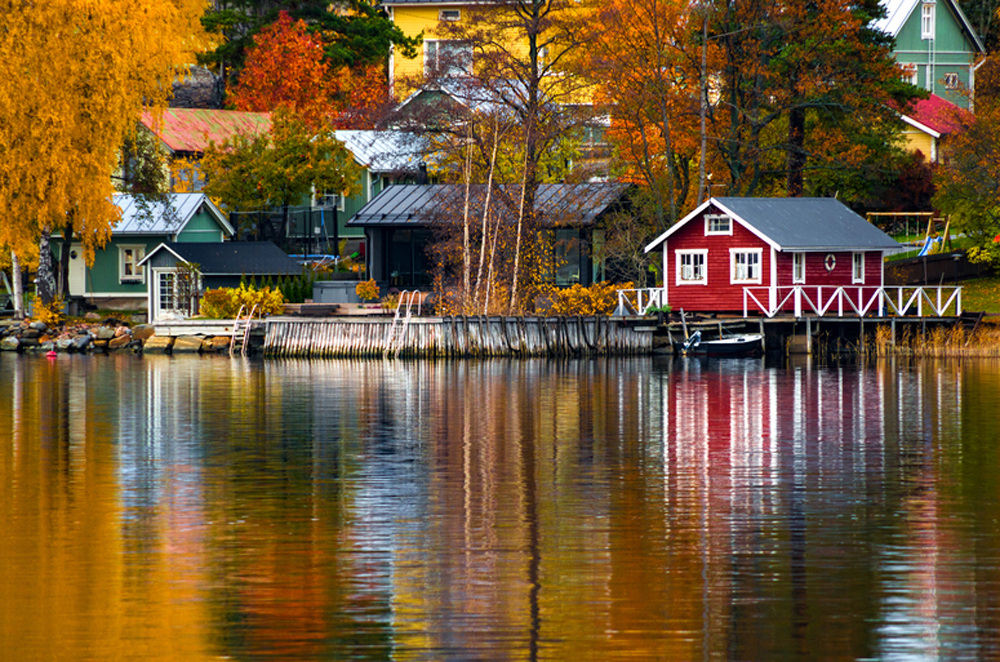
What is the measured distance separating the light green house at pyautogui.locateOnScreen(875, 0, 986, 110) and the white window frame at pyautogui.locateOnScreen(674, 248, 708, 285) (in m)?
37.0

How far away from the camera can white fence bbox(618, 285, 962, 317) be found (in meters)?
52.3

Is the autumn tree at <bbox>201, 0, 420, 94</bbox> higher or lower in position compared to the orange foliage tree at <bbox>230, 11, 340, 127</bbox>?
higher

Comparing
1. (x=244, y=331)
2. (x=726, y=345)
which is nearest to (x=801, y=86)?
(x=726, y=345)

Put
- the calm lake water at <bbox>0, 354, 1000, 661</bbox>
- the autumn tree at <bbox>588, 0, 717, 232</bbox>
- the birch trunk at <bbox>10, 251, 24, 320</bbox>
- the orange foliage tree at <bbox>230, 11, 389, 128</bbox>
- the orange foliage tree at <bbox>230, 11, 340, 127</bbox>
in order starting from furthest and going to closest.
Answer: the orange foliage tree at <bbox>230, 11, 340, 127</bbox>, the orange foliage tree at <bbox>230, 11, 389, 128</bbox>, the birch trunk at <bbox>10, 251, 24, 320</bbox>, the autumn tree at <bbox>588, 0, 717, 232</bbox>, the calm lake water at <bbox>0, 354, 1000, 661</bbox>

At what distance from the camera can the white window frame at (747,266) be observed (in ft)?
173

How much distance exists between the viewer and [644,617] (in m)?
12.4

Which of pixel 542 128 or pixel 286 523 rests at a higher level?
pixel 542 128

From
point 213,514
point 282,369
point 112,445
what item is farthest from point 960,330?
point 213,514

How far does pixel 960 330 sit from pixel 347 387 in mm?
25667

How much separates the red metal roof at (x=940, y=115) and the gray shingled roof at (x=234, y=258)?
28.7 metres

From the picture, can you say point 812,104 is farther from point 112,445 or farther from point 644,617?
point 644,617

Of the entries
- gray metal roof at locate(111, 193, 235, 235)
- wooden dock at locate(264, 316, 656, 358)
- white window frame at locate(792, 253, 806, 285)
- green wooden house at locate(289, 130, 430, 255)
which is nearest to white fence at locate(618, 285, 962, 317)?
white window frame at locate(792, 253, 806, 285)

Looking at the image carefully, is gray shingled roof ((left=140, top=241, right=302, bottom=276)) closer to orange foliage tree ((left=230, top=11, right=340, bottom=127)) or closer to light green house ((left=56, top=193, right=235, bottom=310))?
light green house ((left=56, top=193, right=235, bottom=310))

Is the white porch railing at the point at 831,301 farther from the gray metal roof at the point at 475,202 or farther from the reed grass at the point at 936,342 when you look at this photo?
the gray metal roof at the point at 475,202
